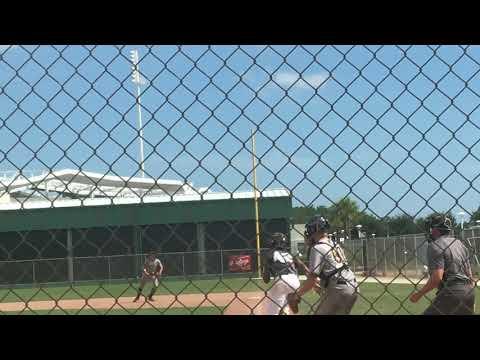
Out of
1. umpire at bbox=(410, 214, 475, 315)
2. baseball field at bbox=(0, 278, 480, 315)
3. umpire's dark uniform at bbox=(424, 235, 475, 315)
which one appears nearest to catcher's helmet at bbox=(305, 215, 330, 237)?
umpire at bbox=(410, 214, 475, 315)

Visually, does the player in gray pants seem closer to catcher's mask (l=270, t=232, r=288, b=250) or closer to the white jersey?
catcher's mask (l=270, t=232, r=288, b=250)

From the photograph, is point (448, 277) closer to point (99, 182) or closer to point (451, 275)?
point (451, 275)

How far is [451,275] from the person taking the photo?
5504mm

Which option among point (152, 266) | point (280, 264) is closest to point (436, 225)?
point (280, 264)

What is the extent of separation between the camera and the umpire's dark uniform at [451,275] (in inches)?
212

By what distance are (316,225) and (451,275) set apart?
184cm

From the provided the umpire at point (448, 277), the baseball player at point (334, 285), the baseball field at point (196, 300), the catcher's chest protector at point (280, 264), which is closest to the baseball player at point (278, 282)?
the catcher's chest protector at point (280, 264)

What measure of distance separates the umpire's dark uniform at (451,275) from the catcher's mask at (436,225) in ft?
0.63

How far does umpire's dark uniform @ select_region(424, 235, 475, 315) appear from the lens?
5.38 metres

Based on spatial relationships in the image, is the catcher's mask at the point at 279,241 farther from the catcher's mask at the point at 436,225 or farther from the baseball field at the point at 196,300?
the baseball field at the point at 196,300
